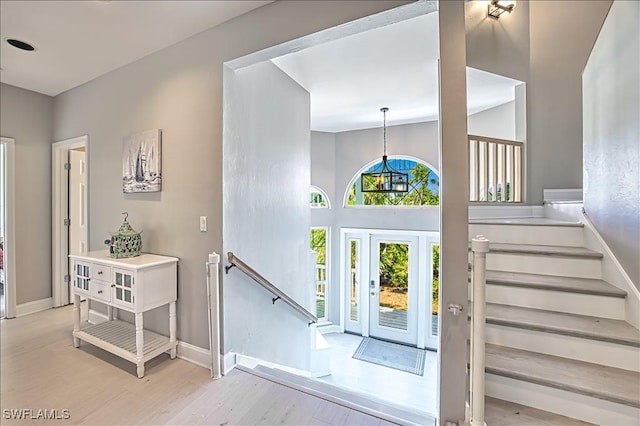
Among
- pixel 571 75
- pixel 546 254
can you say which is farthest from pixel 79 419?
pixel 571 75

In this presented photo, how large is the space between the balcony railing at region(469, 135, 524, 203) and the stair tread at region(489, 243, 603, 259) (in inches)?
45.6

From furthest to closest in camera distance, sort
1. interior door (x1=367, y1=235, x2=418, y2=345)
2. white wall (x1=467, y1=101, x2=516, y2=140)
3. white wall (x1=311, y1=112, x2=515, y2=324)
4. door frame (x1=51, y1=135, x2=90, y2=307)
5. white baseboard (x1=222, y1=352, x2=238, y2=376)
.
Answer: interior door (x1=367, y1=235, x2=418, y2=345)
white wall (x1=311, y1=112, x2=515, y2=324)
white wall (x1=467, y1=101, x2=516, y2=140)
door frame (x1=51, y1=135, x2=90, y2=307)
white baseboard (x1=222, y1=352, x2=238, y2=376)

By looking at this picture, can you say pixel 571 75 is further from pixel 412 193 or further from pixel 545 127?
pixel 412 193

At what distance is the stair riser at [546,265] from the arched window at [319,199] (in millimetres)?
4241

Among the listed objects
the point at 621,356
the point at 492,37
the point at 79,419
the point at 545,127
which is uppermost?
the point at 492,37

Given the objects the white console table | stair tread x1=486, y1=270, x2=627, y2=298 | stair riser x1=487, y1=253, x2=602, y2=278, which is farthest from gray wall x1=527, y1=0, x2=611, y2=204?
the white console table

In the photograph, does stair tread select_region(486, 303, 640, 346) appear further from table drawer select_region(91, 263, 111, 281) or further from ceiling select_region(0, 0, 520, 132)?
table drawer select_region(91, 263, 111, 281)

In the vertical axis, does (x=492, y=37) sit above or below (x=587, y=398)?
above

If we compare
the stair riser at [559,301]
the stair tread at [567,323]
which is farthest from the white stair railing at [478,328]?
the stair riser at [559,301]

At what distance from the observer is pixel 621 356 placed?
156cm

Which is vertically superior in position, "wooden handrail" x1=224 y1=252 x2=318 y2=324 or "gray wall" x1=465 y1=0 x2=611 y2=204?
"gray wall" x1=465 y1=0 x2=611 y2=204

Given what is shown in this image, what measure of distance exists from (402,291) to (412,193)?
198 centimetres

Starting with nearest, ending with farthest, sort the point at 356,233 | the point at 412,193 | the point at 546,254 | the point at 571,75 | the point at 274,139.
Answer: the point at 546,254 → the point at 274,139 → the point at 571,75 → the point at 412,193 → the point at 356,233

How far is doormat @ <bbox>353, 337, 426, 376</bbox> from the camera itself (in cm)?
500
